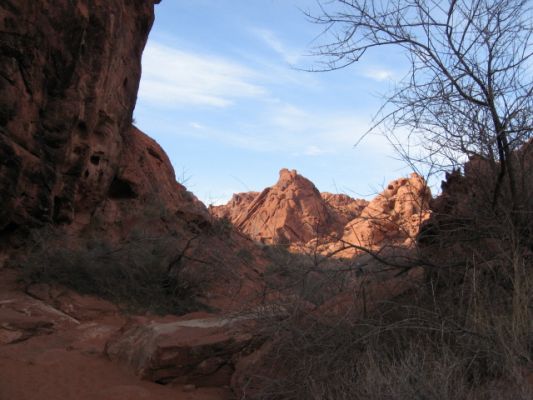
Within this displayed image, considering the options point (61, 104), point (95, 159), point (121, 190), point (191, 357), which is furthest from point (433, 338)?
point (121, 190)

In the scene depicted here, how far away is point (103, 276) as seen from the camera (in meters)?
10.6

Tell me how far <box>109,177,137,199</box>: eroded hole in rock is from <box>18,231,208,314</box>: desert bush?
352 centimetres

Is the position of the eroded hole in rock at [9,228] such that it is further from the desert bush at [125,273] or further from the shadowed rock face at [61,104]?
the desert bush at [125,273]

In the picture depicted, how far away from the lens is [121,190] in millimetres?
15570

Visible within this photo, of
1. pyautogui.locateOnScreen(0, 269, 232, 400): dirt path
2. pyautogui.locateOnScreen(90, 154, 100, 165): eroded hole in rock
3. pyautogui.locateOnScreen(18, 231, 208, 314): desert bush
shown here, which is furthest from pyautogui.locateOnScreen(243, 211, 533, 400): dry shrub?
pyautogui.locateOnScreen(90, 154, 100, 165): eroded hole in rock

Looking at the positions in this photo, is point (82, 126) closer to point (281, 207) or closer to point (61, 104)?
point (61, 104)

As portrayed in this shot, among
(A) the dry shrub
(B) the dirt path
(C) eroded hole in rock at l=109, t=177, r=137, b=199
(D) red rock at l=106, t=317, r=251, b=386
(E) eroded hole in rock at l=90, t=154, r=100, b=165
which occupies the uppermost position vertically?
(E) eroded hole in rock at l=90, t=154, r=100, b=165

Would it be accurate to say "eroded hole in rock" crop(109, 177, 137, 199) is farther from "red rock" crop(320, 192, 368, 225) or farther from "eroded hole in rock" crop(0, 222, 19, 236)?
"red rock" crop(320, 192, 368, 225)

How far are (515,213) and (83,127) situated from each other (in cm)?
1003

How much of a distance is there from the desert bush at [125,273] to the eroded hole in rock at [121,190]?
352 cm

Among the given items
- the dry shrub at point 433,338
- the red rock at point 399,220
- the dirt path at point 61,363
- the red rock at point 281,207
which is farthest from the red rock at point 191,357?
the red rock at point 281,207

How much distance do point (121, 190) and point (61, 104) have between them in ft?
→ 14.2

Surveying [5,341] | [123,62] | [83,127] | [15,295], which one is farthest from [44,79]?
[5,341]

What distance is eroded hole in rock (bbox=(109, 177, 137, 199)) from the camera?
1534 cm
